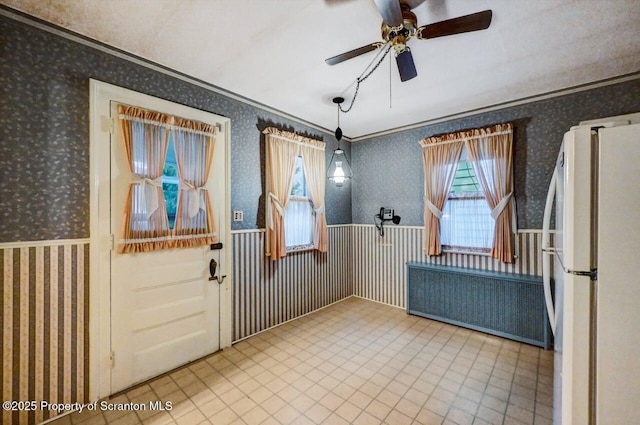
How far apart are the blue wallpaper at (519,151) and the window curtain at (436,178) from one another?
176 mm

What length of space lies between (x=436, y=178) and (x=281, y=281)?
2474 millimetres

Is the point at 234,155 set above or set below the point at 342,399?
above

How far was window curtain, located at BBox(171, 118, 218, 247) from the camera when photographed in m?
2.43

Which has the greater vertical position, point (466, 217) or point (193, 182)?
point (193, 182)

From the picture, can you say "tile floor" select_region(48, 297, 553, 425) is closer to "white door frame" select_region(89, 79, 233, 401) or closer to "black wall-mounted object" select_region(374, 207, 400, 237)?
"white door frame" select_region(89, 79, 233, 401)

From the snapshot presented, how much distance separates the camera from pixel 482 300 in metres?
3.15

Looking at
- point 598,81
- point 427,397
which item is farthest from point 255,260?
point 598,81

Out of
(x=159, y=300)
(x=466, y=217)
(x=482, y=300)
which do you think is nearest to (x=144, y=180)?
(x=159, y=300)

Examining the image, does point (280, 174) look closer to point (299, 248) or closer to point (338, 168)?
point (338, 168)

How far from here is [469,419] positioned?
185cm

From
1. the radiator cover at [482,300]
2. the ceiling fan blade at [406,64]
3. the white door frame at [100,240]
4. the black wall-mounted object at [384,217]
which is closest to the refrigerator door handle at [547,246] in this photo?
the ceiling fan blade at [406,64]

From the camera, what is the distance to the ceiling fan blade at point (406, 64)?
5.81ft

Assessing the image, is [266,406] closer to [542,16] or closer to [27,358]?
[27,358]

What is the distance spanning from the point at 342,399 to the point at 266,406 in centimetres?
58
